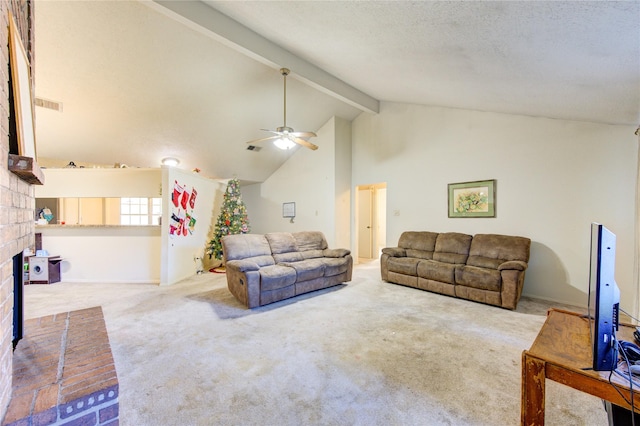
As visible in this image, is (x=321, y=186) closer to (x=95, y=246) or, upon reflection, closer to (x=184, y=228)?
(x=184, y=228)

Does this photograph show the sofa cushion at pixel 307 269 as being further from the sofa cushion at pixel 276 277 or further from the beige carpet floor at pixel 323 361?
the beige carpet floor at pixel 323 361

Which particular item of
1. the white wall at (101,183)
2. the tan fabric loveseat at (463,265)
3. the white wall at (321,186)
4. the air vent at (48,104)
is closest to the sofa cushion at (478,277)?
the tan fabric loveseat at (463,265)

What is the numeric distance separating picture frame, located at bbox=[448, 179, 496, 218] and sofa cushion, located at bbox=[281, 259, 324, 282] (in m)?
2.61

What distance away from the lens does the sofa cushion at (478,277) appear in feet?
11.7

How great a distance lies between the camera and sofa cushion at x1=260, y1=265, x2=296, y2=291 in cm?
357

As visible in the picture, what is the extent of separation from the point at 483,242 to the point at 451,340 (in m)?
2.17

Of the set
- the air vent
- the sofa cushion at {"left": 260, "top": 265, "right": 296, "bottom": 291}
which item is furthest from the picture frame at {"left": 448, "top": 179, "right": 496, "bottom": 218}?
the air vent

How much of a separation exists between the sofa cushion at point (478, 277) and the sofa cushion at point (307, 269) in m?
1.98

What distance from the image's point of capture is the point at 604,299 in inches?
41.0

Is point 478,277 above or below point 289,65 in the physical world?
below

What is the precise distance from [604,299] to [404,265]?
11.7 ft

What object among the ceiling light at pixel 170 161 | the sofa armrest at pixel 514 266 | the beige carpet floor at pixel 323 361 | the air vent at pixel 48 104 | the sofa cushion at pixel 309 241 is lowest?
the beige carpet floor at pixel 323 361

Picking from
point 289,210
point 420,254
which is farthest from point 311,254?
point 289,210

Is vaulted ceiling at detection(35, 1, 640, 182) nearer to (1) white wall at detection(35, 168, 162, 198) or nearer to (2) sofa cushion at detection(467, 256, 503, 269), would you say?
(1) white wall at detection(35, 168, 162, 198)
